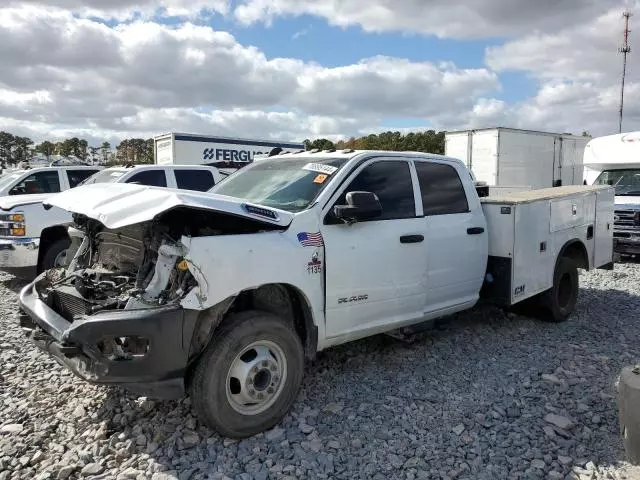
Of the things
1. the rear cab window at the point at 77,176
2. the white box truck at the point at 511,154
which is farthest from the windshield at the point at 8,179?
the white box truck at the point at 511,154

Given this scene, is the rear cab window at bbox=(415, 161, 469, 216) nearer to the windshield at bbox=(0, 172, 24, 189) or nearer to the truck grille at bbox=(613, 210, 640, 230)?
the truck grille at bbox=(613, 210, 640, 230)

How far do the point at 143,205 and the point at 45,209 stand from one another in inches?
89.0

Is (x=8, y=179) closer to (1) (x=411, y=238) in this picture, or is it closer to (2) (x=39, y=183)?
(2) (x=39, y=183)

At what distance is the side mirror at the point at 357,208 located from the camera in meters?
4.07

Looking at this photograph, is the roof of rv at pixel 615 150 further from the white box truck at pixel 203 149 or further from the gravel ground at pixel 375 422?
the white box truck at pixel 203 149

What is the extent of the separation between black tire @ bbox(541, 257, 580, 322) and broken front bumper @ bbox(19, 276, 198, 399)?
4522 mm

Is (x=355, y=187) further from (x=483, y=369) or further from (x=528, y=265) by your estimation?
(x=528, y=265)

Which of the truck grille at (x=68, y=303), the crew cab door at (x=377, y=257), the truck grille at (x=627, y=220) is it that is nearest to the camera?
the truck grille at (x=68, y=303)

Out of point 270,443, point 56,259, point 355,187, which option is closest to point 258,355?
point 270,443

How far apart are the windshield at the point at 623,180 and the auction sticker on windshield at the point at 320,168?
9575 millimetres

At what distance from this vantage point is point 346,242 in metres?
4.25

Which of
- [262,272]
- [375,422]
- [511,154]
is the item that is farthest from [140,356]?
[511,154]

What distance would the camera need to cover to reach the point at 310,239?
4.02 metres

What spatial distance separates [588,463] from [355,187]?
2.51 m
